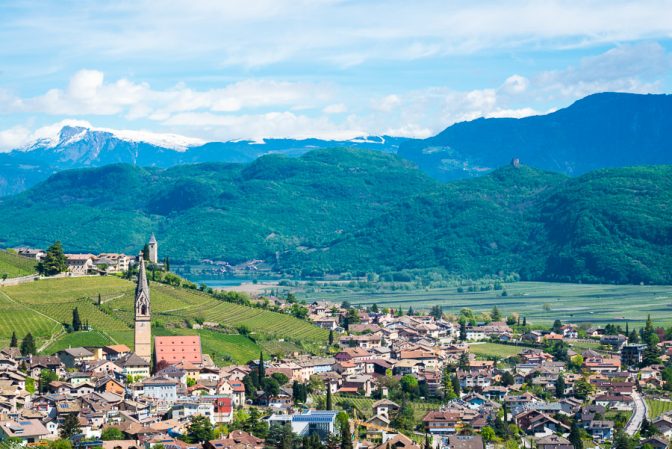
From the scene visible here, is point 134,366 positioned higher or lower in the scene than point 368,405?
higher

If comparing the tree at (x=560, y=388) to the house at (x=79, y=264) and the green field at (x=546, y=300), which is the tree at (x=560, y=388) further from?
the green field at (x=546, y=300)

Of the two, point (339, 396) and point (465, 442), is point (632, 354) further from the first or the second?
point (465, 442)

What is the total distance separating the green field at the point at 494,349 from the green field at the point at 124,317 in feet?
35.1

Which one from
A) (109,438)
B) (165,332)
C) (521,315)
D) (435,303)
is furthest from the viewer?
(435,303)

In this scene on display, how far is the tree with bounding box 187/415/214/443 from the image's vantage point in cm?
5650

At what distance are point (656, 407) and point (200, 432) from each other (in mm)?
29417

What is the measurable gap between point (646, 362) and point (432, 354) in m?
14.5

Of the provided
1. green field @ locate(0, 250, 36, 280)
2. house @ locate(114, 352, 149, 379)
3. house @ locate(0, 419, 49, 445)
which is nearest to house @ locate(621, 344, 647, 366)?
house @ locate(114, 352, 149, 379)

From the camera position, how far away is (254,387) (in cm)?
6906

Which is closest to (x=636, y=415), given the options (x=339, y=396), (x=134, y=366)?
(x=339, y=396)

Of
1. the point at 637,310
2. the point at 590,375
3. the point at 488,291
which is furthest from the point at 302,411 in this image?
the point at 488,291

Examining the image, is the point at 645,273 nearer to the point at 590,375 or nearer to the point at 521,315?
the point at 521,315

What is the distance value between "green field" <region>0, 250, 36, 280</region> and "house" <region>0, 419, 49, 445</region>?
141 ft

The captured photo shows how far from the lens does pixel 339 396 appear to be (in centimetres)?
7381
